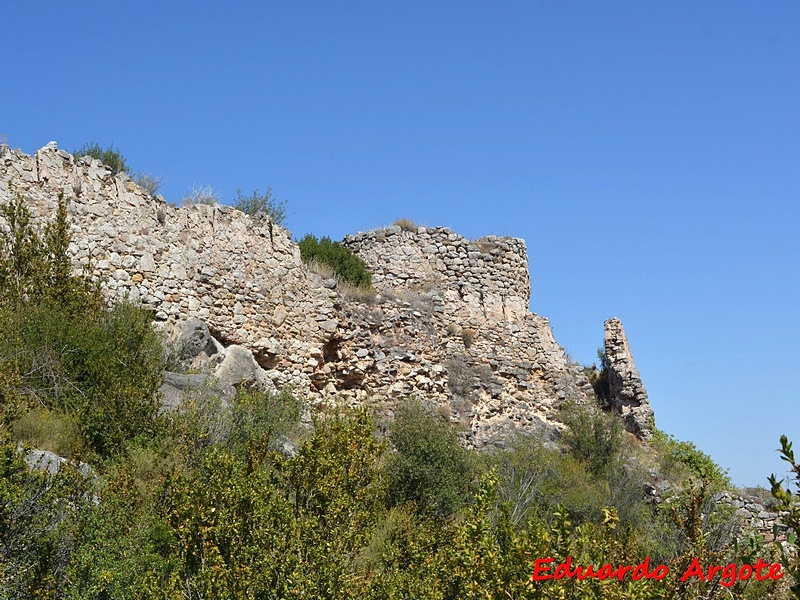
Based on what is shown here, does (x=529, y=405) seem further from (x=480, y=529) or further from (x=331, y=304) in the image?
(x=480, y=529)

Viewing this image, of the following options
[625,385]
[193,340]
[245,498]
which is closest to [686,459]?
[625,385]

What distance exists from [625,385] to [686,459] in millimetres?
2309

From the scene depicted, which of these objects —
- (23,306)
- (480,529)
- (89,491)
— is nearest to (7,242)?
(23,306)

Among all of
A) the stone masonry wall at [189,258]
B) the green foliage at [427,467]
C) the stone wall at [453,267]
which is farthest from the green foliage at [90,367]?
the stone wall at [453,267]

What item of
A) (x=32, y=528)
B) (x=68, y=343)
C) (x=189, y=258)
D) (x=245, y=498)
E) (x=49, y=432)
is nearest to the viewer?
(x=245, y=498)

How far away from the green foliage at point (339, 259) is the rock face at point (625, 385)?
21.4 feet

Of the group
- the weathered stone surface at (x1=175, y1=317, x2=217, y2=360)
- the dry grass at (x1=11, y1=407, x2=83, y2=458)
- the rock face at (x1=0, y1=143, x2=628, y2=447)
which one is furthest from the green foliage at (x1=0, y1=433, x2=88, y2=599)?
the weathered stone surface at (x1=175, y1=317, x2=217, y2=360)

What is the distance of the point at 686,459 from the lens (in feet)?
68.1

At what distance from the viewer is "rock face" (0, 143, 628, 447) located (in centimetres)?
1529

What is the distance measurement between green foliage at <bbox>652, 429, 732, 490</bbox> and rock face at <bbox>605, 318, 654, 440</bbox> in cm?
37

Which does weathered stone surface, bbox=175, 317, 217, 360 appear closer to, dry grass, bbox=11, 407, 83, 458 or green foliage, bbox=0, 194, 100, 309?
green foliage, bbox=0, 194, 100, 309

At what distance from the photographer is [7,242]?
13.9 meters

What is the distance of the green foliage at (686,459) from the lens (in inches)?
794
